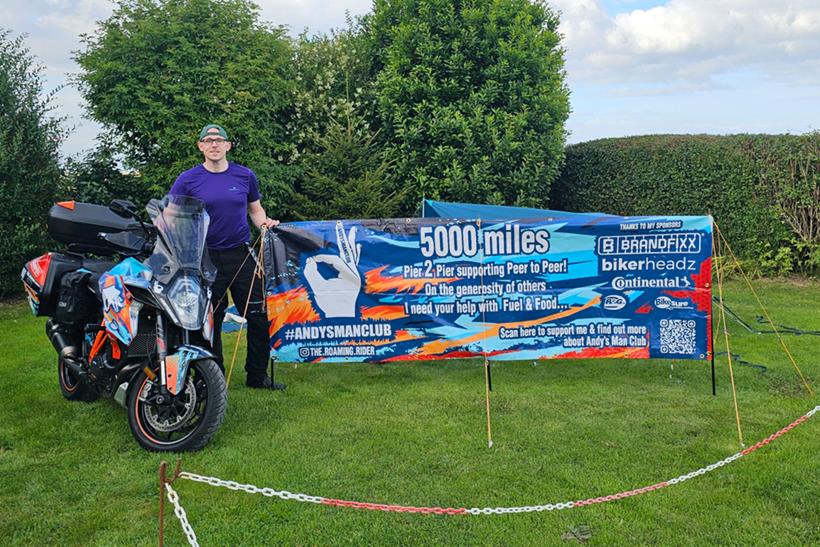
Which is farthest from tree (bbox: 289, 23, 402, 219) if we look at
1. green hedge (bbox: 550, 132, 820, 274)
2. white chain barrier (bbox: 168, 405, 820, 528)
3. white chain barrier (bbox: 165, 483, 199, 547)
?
white chain barrier (bbox: 165, 483, 199, 547)

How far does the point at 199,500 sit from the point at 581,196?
11032 millimetres

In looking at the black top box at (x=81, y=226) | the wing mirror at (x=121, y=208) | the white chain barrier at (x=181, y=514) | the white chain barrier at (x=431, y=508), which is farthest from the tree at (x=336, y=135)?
the white chain barrier at (x=181, y=514)

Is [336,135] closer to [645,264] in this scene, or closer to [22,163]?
[22,163]

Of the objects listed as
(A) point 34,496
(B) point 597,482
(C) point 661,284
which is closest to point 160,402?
(A) point 34,496

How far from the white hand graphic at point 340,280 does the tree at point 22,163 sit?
21.1 ft

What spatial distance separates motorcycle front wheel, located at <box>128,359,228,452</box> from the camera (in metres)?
4.36

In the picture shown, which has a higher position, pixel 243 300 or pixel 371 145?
pixel 371 145

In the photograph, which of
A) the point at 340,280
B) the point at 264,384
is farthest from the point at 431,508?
the point at 264,384

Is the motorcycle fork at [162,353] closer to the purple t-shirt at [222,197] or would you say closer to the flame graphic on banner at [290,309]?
the purple t-shirt at [222,197]

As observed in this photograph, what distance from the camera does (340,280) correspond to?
5.76m

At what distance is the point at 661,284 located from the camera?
5.63 m

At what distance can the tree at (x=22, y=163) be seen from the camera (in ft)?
33.0

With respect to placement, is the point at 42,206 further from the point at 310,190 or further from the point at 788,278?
the point at 788,278

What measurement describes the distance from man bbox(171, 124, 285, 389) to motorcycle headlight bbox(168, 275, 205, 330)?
89 centimetres
